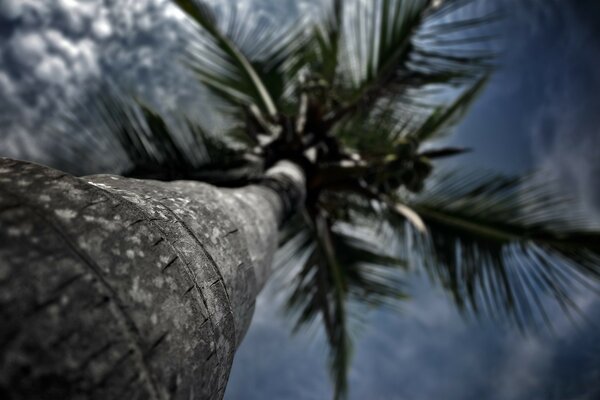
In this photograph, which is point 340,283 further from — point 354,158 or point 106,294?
point 106,294

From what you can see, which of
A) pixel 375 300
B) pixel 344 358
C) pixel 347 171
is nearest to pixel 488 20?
pixel 347 171

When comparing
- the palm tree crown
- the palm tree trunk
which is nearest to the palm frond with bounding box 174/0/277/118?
the palm tree crown

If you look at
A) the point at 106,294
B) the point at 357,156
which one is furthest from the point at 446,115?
the point at 106,294

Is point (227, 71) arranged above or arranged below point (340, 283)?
above

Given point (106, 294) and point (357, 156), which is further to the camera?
point (357, 156)

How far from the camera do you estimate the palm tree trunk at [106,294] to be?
0.35m

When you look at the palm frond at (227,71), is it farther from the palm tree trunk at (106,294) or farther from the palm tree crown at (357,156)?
the palm tree trunk at (106,294)

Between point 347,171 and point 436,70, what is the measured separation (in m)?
1.57

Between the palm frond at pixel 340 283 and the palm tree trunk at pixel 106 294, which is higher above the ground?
the palm tree trunk at pixel 106 294

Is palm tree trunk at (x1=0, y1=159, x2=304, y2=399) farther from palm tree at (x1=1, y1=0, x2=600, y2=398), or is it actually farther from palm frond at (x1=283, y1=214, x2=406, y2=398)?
palm frond at (x1=283, y1=214, x2=406, y2=398)

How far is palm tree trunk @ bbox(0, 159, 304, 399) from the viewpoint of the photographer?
0.35 meters

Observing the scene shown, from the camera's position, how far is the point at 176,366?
46 centimetres

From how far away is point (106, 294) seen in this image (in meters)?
0.42

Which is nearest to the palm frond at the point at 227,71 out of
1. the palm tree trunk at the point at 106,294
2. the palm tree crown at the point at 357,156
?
the palm tree crown at the point at 357,156
